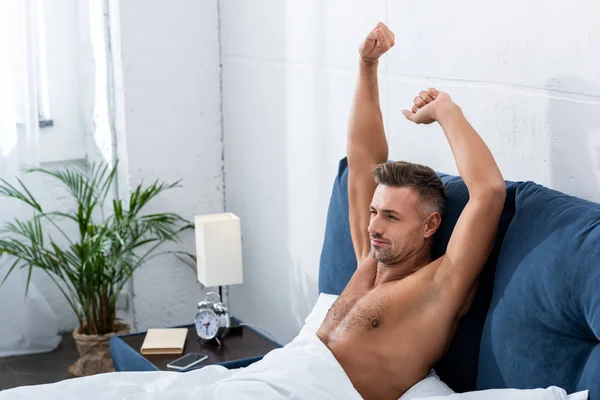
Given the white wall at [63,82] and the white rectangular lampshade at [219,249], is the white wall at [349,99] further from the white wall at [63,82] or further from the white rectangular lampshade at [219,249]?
the white wall at [63,82]

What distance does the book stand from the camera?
10.7 ft

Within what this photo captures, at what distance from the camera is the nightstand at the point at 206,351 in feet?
10.2

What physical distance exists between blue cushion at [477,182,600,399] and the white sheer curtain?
113 inches

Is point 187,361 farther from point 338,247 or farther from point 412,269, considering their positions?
point 412,269

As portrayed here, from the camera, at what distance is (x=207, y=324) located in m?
3.33

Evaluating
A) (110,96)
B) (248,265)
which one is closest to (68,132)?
(110,96)

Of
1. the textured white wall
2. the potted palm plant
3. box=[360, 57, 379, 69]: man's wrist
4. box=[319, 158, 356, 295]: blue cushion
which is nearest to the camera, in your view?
box=[360, 57, 379, 69]: man's wrist

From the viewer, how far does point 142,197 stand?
3.99 m

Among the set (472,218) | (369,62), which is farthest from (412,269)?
(369,62)

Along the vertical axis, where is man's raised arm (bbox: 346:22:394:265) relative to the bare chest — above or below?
above

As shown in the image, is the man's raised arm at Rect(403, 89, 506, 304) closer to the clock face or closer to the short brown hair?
the short brown hair

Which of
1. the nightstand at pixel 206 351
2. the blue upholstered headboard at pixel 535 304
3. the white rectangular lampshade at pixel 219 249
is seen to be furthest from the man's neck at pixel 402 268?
the white rectangular lampshade at pixel 219 249

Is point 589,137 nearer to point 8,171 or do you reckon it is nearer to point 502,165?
point 502,165

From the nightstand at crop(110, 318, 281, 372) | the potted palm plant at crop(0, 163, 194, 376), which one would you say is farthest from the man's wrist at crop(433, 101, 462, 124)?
the potted palm plant at crop(0, 163, 194, 376)
